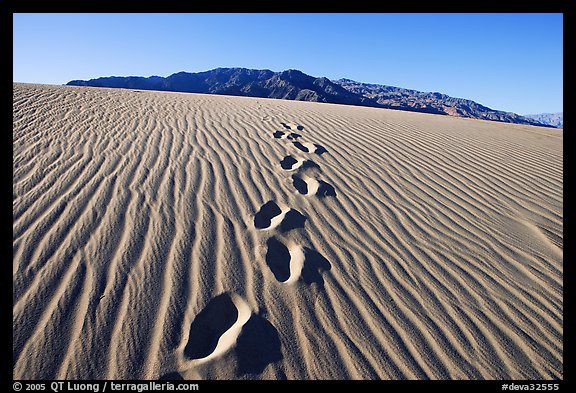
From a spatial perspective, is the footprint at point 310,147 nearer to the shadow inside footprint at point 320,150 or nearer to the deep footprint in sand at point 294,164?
the shadow inside footprint at point 320,150

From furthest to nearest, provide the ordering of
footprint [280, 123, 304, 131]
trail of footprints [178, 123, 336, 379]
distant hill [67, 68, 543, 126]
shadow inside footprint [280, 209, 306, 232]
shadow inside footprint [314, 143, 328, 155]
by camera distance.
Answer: distant hill [67, 68, 543, 126], footprint [280, 123, 304, 131], shadow inside footprint [314, 143, 328, 155], shadow inside footprint [280, 209, 306, 232], trail of footprints [178, 123, 336, 379]

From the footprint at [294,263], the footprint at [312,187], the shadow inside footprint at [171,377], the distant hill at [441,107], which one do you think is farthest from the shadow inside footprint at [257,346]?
the distant hill at [441,107]

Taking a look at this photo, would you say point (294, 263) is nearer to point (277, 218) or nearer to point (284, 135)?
point (277, 218)

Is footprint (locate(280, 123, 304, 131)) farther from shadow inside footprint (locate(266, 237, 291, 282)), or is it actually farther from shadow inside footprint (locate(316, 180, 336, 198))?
shadow inside footprint (locate(266, 237, 291, 282))

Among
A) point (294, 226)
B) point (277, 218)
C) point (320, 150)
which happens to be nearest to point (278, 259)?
point (294, 226)

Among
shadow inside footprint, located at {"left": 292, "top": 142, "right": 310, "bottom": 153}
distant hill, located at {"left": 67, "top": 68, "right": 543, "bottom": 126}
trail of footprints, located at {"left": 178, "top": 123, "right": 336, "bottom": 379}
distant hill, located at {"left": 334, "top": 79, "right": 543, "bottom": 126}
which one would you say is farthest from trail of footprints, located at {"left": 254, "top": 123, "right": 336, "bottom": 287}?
distant hill, located at {"left": 334, "top": 79, "right": 543, "bottom": 126}

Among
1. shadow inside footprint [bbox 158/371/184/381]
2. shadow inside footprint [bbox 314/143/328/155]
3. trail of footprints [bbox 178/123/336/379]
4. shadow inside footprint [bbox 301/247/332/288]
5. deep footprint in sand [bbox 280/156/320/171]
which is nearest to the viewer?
shadow inside footprint [bbox 158/371/184/381]

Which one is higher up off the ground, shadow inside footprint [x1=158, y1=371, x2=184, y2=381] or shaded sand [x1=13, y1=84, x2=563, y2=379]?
shaded sand [x1=13, y1=84, x2=563, y2=379]
